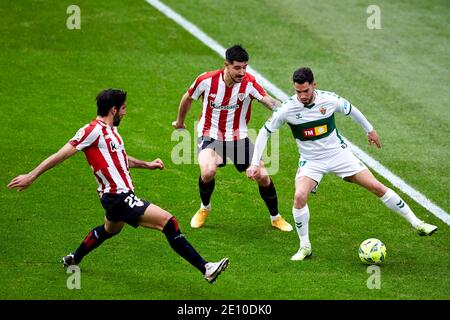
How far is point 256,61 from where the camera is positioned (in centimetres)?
2006

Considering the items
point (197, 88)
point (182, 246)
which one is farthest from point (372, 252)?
point (197, 88)

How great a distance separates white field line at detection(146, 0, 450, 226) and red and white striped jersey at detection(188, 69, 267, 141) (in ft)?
9.95

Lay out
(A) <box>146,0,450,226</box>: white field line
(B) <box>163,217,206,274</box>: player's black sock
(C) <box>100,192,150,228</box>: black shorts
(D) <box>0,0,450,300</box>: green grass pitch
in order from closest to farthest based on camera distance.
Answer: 1. (B) <box>163,217,206,274</box>: player's black sock
2. (C) <box>100,192,150,228</box>: black shorts
3. (D) <box>0,0,450,300</box>: green grass pitch
4. (A) <box>146,0,450,226</box>: white field line

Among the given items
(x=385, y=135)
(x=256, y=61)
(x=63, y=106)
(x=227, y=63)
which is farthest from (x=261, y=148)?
(x=256, y=61)

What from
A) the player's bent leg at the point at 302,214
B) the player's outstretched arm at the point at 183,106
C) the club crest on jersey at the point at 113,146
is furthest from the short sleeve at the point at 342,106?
the club crest on jersey at the point at 113,146

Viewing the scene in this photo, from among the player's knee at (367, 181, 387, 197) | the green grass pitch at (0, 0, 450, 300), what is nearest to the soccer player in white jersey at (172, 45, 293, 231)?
the green grass pitch at (0, 0, 450, 300)

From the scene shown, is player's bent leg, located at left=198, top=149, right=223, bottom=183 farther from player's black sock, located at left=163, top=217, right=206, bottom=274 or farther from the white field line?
the white field line

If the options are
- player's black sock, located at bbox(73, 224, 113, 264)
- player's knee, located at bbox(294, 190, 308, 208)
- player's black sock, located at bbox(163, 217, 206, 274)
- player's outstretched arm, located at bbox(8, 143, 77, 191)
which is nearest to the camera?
player's outstretched arm, located at bbox(8, 143, 77, 191)

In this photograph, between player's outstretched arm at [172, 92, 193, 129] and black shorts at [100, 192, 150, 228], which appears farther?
player's outstretched arm at [172, 92, 193, 129]

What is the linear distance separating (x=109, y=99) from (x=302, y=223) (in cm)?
306

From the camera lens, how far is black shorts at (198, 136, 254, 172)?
1360cm

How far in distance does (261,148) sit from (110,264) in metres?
2.46

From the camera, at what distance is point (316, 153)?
12.5 meters

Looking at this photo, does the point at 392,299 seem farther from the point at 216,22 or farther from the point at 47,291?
the point at 216,22
